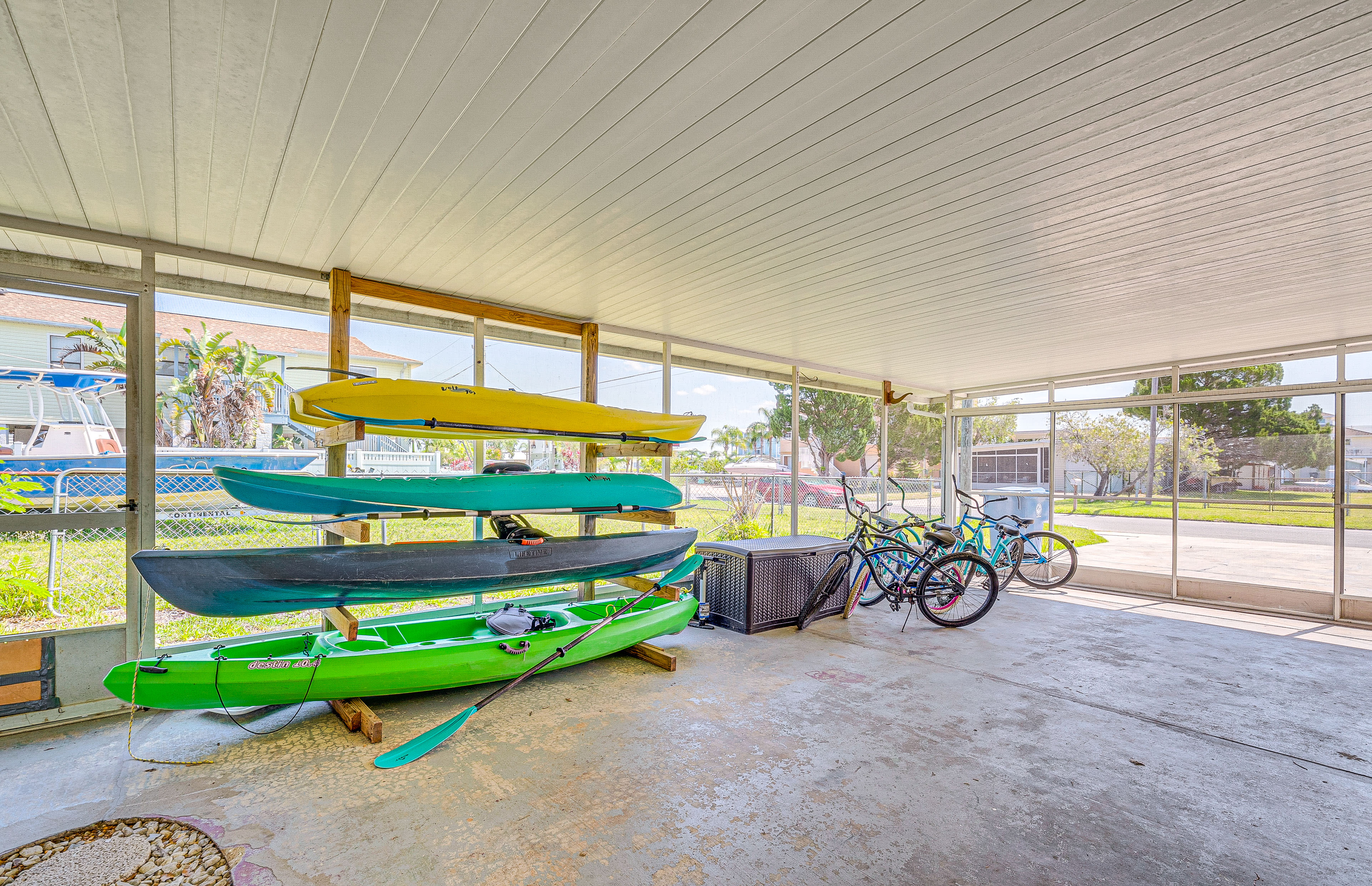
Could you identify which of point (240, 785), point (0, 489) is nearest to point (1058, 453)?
point (240, 785)

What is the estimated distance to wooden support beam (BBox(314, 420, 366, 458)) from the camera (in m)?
3.12

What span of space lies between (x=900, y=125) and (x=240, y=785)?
11.4 feet

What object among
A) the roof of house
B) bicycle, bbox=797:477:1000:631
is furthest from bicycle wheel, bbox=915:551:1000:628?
the roof of house

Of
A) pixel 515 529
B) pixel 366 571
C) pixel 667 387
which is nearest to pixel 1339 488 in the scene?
pixel 667 387

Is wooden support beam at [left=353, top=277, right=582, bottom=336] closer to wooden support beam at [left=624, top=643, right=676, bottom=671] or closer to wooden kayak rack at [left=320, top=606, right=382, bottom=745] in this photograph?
wooden kayak rack at [left=320, top=606, right=382, bottom=745]

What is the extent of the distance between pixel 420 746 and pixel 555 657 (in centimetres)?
86

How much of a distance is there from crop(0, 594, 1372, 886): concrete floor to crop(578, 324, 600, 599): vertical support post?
3.68ft

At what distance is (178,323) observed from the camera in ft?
21.6

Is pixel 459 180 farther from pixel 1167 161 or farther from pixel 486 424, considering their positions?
pixel 1167 161

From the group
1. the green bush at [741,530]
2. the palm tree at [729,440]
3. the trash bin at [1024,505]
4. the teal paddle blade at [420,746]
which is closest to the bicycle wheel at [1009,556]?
the trash bin at [1024,505]

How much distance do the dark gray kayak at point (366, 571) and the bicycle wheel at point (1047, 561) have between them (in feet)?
15.8

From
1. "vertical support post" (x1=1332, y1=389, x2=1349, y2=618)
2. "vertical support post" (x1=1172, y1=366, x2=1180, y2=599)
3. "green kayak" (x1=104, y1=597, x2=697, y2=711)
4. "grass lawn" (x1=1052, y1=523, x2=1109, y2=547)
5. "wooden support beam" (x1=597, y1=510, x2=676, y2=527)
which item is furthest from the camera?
"grass lawn" (x1=1052, y1=523, x2=1109, y2=547)

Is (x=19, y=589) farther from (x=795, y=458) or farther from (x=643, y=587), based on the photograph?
(x=795, y=458)

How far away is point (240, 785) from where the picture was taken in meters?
2.27
